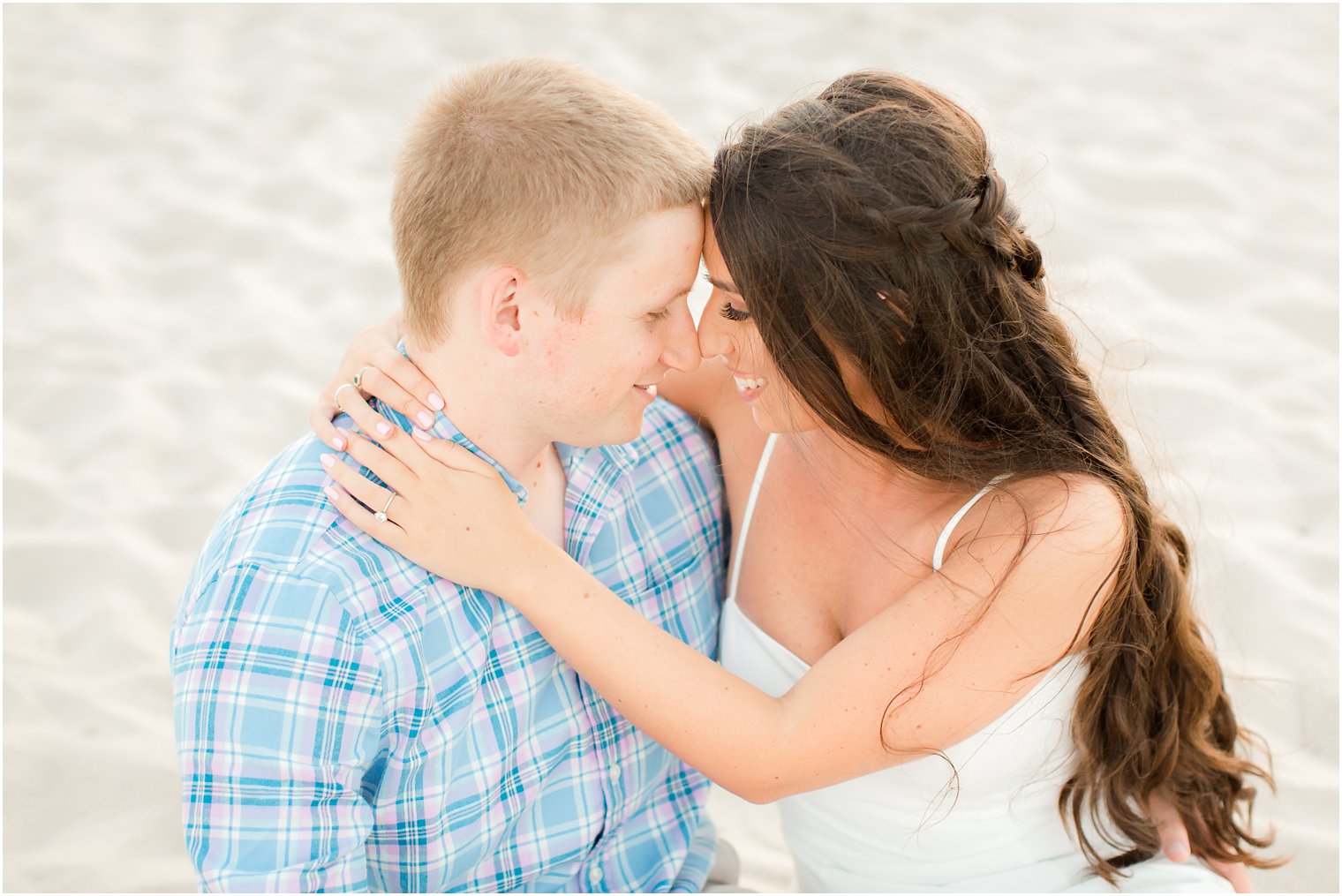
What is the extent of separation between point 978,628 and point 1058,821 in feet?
2.16

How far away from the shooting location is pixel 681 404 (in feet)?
9.26

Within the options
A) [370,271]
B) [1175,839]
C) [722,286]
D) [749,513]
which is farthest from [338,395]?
[370,271]

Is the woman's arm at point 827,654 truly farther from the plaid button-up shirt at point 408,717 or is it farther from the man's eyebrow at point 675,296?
the man's eyebrow at point 675,296

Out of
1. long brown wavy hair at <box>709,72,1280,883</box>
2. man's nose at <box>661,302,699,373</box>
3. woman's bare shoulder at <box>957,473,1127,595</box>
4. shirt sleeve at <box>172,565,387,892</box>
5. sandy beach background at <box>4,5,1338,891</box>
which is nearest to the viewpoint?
shirt sleeve at <box>172,565,387,892</box>

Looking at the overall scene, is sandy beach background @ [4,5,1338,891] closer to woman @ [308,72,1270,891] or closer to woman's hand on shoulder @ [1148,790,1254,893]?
woman @ [308,72,1270,891]

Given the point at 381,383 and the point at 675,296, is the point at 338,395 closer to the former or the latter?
the point at 381,383

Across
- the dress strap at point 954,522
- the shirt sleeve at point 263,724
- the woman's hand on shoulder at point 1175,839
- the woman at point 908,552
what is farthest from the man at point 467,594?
the woman's hand on shoulder at point 1175,839

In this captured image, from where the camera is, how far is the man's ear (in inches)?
83.5

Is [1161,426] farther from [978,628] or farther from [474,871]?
[474,871]

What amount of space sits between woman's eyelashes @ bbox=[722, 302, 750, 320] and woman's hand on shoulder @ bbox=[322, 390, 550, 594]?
54 cm

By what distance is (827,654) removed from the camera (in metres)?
2.26

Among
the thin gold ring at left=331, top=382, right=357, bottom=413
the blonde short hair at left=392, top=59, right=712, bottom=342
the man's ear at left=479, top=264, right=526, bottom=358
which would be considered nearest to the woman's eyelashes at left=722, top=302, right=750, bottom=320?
the blonde short hair at left=392, top=59, right=712, bottom=342

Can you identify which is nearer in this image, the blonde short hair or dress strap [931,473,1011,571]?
the blonde short hair

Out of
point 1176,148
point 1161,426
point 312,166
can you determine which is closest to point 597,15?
point 312,166
